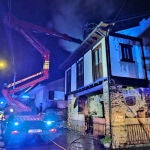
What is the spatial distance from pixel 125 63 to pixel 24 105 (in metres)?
10.6

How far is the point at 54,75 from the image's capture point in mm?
26172

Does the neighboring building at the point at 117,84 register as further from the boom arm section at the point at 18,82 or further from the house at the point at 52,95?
the house at the point at 52,95

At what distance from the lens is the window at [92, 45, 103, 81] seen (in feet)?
44.2

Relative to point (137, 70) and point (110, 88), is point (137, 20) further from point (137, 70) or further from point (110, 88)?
point (110, 88)

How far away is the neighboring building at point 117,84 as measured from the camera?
36.1 feet

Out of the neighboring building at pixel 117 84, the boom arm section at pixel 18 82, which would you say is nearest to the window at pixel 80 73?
the neighboring building at pixel 117 84

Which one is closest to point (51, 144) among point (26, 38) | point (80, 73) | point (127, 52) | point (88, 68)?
point (88, 68)

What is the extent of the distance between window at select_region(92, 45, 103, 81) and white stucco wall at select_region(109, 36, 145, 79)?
3.83ft

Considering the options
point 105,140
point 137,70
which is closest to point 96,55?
point 137,70

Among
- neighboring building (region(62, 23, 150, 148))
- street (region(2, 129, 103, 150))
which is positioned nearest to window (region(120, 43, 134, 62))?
neighboring building (region(62, 23, 150, 148))

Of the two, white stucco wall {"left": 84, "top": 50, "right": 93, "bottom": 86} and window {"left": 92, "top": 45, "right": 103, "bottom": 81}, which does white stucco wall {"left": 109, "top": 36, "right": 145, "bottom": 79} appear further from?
white stucco wall {"left": 84, "top": 50, "right": 93, "bottom": 86}

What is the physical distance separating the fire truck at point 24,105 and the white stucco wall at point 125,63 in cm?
579

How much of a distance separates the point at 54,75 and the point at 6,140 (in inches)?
620

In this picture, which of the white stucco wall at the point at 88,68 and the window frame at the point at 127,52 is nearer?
the window frame at the point at 127,52
